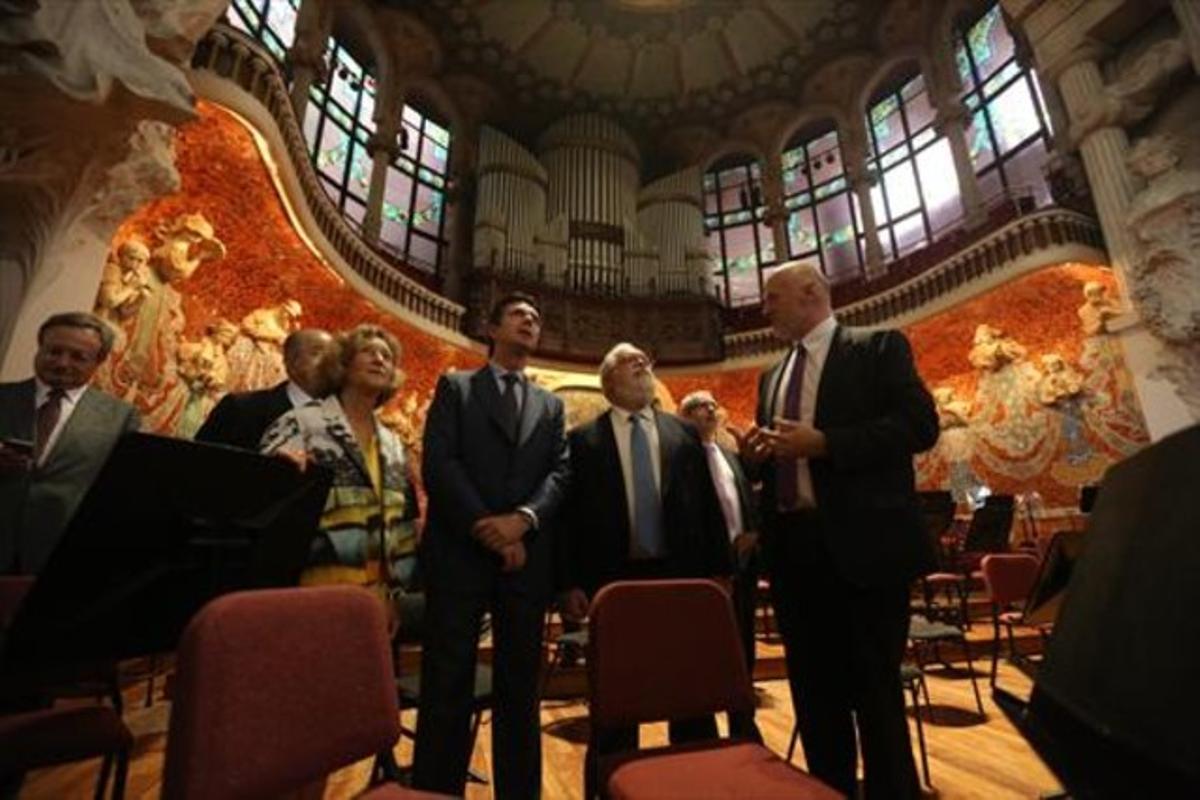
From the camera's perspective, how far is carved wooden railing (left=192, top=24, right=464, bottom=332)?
172 inches

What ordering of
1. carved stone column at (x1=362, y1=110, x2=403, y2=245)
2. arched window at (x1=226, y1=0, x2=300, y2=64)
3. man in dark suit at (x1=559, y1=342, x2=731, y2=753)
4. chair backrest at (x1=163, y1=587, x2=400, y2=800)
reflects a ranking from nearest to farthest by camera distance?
chair backrest at (x1=163, y1=587, x2=400, y2=800), man in dark suit at (x1=559, y1=342, x2=731, y2=753), arched window at (x1=226, y1=0, x2=300, y2=64), carved stone column at (x1=362, y1=110, x2=403, y2=245)

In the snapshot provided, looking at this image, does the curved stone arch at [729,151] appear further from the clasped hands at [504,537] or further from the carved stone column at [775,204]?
the clasped hands at [504,537]

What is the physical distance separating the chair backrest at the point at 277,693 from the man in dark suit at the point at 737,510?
1872mm

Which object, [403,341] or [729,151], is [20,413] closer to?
[403,341]

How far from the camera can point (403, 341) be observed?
7.89m

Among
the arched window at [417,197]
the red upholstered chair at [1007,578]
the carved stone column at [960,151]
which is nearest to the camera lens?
the red upholstered chair at [1007,578]

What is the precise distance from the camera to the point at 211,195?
4980 mm

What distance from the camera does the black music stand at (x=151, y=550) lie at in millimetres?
1021

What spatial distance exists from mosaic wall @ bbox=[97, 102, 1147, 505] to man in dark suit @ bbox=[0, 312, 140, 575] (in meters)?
2.33

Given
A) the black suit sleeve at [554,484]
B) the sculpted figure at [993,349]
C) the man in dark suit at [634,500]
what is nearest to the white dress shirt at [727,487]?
the man in dark suit at [634,500]

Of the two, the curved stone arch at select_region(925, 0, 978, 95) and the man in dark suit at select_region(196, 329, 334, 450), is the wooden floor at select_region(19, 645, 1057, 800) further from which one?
the curved stone arch at select_region(925, 0, 978, 95)

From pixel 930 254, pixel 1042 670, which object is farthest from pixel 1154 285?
pixel 1042 670

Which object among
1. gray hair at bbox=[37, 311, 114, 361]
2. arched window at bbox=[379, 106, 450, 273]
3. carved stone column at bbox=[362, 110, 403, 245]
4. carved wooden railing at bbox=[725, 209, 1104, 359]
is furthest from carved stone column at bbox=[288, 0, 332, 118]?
carved wooden railing at bbox=[725, 209, 1104, 359]

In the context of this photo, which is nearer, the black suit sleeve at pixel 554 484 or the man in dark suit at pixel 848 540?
the man in dark suit at pixel 848 540
